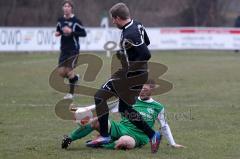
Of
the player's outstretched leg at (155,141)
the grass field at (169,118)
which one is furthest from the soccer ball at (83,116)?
the player's outstretched leg at (155,141)

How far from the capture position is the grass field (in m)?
8.43

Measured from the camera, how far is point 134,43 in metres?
8.27

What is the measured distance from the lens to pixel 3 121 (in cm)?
1127

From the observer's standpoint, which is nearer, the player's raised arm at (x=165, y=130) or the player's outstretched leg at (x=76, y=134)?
the player's outstretched leg at (x=76, y=134)

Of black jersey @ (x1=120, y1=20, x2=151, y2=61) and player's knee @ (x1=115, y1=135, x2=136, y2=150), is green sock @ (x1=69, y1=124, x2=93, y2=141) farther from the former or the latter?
black jersey @ (x1=120, y1=20, x2=151, y2=61)

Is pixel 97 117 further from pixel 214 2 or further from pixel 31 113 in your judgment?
pixel 214 2

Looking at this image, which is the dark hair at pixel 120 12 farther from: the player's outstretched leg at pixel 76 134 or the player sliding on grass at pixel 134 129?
the player's outstretched leg at pixel 76 134

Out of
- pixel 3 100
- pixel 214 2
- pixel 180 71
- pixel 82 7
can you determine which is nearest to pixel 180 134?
pixel 3 100

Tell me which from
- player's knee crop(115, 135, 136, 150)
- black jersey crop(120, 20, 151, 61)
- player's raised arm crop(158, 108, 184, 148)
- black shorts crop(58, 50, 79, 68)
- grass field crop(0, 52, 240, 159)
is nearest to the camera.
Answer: black jersey crop(120, 20, 151, 61)

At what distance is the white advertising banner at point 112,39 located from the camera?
33281 mm

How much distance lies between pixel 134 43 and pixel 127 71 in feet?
1.46

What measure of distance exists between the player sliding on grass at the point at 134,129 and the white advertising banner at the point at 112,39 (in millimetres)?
24711

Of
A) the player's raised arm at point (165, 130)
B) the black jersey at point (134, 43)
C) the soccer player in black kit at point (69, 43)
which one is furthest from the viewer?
the soccer player in black kit at point (69, 43)

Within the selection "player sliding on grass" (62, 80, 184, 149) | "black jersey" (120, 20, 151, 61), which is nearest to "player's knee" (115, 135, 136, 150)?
"player sliding on grass" (62, 80, 184, 149)
